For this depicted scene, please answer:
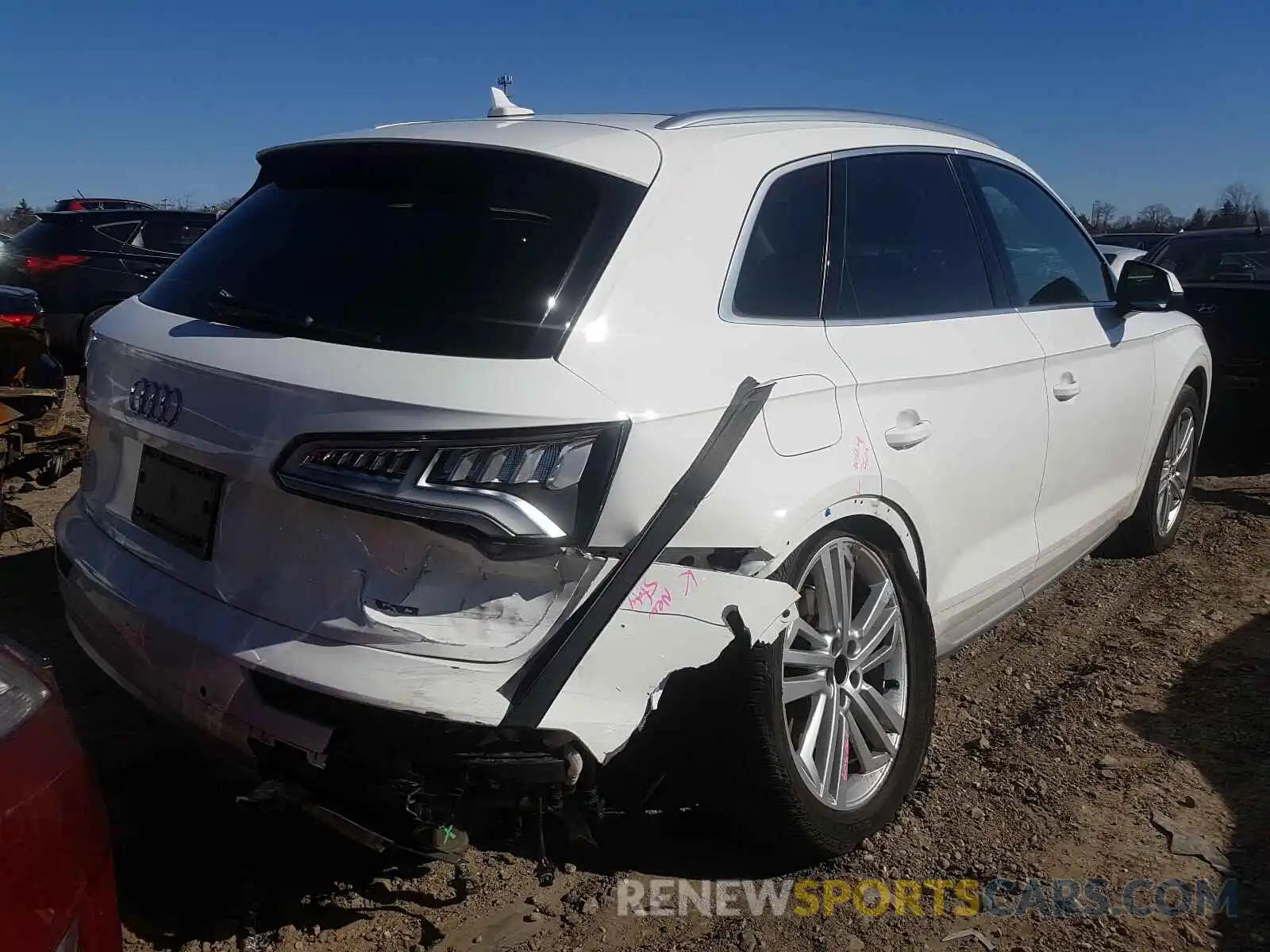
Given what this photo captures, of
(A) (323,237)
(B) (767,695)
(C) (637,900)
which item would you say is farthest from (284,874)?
(A) (323,237)

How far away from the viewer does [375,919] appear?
8.07 ft

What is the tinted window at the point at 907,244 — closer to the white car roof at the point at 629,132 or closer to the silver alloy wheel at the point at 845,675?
the white car roof at the point at 629,132

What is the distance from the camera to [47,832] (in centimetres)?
147

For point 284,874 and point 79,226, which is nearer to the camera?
point 284,874

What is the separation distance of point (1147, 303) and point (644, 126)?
2.54 metres

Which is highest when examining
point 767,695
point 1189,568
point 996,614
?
point 767,695

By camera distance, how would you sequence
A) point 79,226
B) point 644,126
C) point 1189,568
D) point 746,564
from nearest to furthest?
point 746,564 < point 644,126 < point 1189,568 < point 79,226

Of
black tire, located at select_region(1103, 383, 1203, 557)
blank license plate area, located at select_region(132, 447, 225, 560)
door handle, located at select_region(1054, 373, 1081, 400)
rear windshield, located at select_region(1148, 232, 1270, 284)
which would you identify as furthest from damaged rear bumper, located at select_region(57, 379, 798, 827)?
rear windshield, located at select_region(1148, 232, 1270, 284)

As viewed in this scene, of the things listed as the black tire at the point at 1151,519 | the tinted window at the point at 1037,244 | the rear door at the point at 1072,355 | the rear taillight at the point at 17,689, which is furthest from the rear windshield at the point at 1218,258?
the rear taillight at the point at 17,689

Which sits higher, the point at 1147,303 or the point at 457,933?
the point at 1147,303

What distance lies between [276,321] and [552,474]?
2.55 ft

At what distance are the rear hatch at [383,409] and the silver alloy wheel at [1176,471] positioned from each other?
3.67 m

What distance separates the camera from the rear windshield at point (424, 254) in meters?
2.17

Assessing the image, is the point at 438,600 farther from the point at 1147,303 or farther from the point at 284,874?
the point at 1147,303
